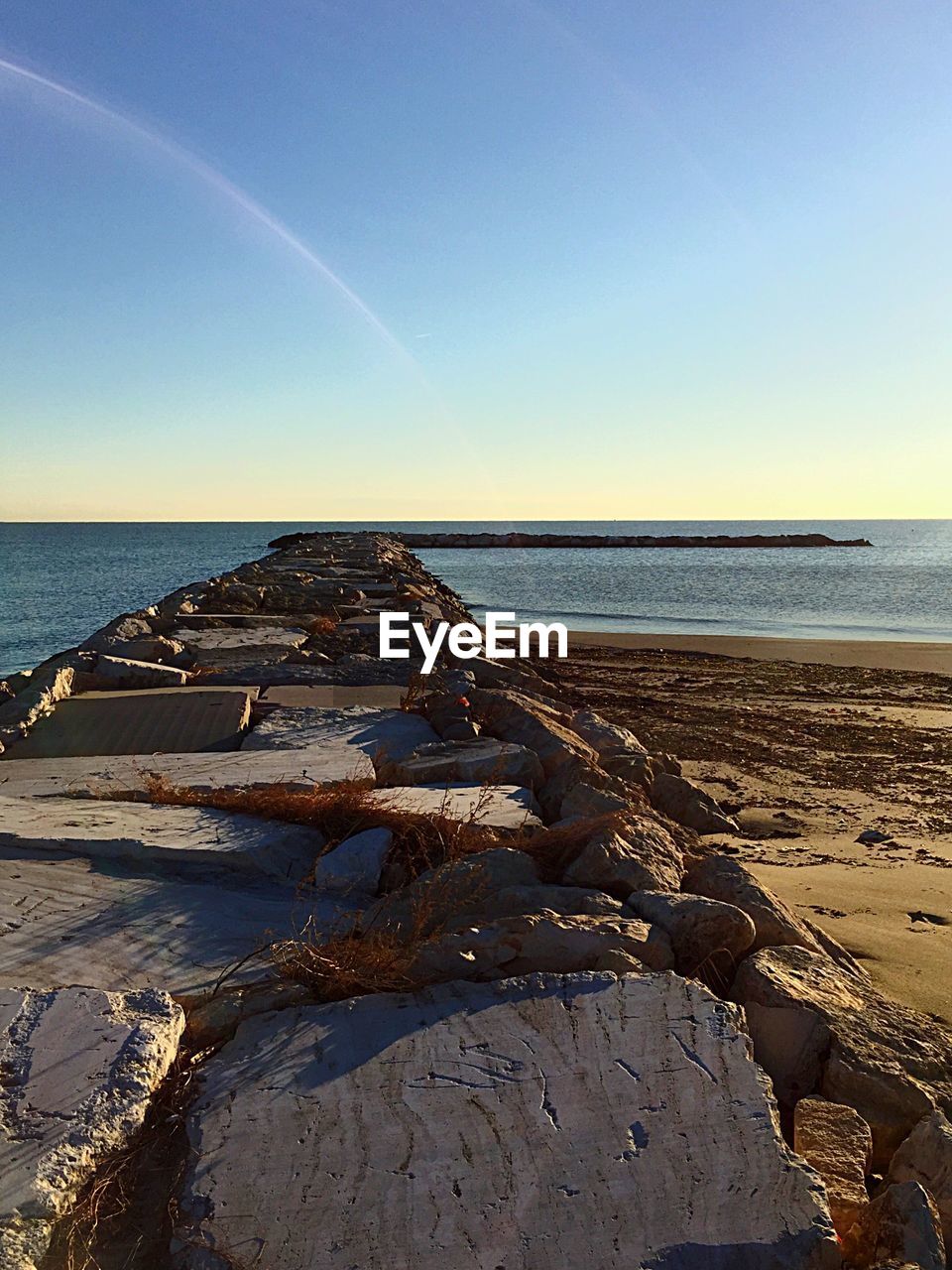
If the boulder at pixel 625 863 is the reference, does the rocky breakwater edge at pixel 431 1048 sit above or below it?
below

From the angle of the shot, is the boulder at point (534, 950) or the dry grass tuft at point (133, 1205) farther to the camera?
the boulder at point (534, 950)

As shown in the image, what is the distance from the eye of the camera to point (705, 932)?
2.81 meters

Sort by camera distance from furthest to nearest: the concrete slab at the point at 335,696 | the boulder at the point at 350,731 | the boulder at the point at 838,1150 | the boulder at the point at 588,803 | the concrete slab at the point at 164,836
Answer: the concrete slab at the point at 335,696
the boulder at the point at 350,731
the boulder at the point at 588,803
the concrete slab at the point at 164,836
the boulder at the point at 838,1150

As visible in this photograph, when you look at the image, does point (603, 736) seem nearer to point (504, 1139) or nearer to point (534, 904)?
point (534, 904)

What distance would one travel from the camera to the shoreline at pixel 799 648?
Answer: 49.4 feet

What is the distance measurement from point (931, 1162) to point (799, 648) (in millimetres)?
15498

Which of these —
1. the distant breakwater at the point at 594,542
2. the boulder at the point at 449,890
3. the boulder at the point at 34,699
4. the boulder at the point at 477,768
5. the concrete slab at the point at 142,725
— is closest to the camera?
the boulder at the point at 449,890

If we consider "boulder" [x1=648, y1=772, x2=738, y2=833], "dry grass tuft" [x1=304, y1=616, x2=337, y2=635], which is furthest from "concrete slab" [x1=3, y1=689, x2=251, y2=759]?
"dry grass tuft" [x1=304, y1=616, x2=337, y2=635]

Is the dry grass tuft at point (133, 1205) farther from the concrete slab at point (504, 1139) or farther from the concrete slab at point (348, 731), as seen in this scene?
the concrete slab at point (348, 731)

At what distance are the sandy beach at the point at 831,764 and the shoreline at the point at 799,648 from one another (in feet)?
0.22

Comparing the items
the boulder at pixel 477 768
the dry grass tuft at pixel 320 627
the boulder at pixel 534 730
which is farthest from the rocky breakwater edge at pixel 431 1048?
the dry grass tuft at pixel 320 627

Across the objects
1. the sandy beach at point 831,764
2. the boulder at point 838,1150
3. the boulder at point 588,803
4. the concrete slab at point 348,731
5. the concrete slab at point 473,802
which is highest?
the boulder at point 588,803

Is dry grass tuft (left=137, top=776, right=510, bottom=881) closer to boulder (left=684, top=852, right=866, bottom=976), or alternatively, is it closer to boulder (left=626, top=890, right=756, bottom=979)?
boulder (left=684, top=852, right=866, bottom=976)

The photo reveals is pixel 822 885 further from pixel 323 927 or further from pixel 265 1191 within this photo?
pixel 265 1191
